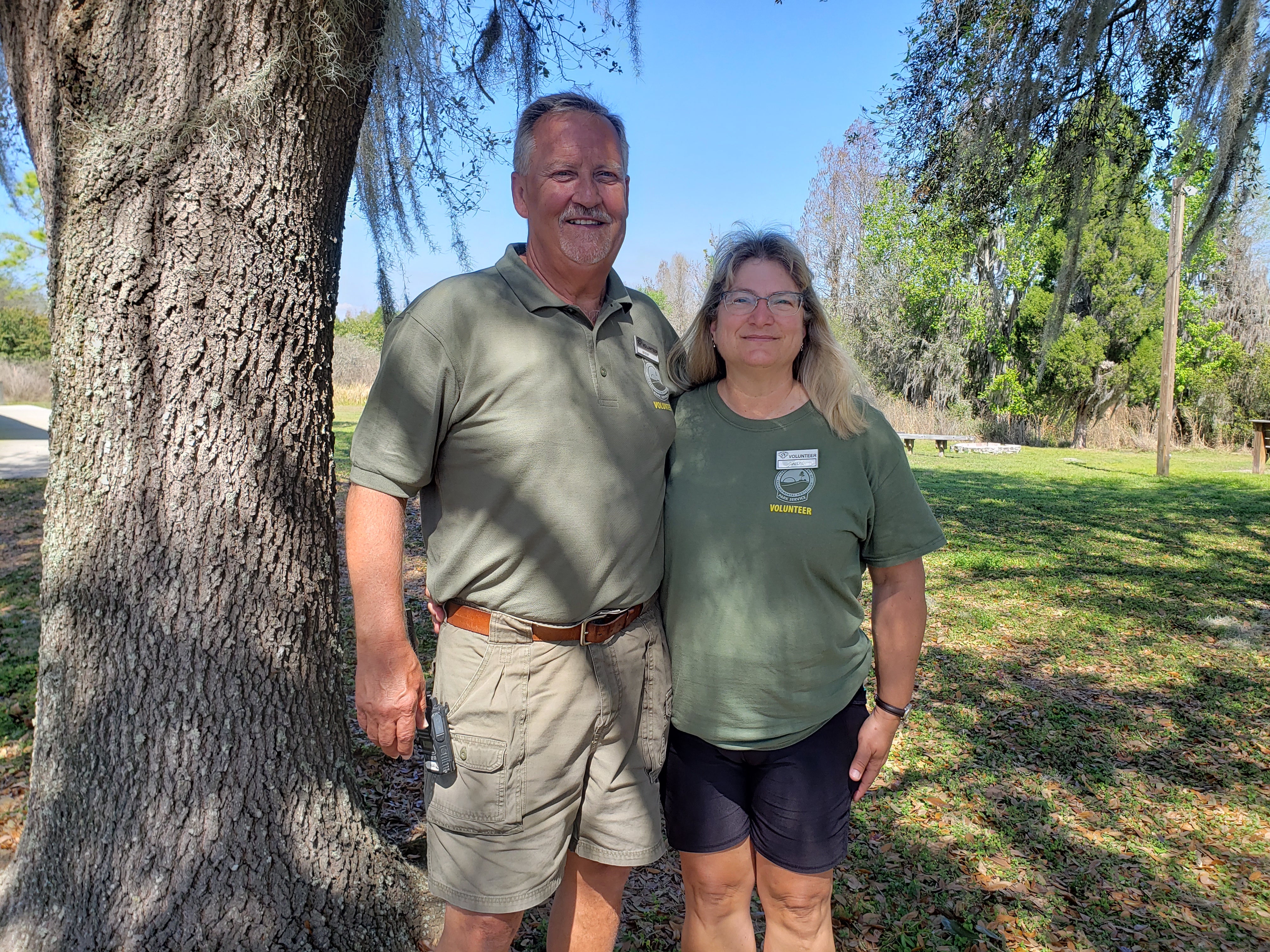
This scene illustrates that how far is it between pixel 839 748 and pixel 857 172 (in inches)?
1259

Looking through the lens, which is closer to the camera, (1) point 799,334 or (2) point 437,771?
(2) point 437,771

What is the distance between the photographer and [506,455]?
178 cm

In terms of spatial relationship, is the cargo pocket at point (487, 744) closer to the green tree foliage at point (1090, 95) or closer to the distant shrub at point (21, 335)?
the green tree foliage at point (1090, 95)

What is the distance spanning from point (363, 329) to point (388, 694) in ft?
151

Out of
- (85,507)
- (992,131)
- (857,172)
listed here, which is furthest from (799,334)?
(857,172)

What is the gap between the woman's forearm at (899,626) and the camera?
1.96 metres

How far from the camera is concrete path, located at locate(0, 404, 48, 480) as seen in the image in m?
9.68

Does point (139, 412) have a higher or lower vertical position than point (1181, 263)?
lower

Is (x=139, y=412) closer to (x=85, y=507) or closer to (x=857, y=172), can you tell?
(x=85, y=507)

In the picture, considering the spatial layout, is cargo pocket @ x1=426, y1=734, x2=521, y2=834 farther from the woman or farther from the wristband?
the wristband

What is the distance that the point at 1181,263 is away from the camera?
16.4 feet

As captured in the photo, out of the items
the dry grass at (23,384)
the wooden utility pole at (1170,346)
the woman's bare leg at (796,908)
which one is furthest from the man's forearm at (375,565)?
the dry grass at (23,384)

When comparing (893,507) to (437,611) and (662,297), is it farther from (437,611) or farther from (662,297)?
(662,297)

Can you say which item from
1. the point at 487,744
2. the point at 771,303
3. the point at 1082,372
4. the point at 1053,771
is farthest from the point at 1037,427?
the point at 487,744
